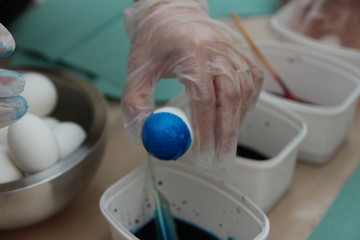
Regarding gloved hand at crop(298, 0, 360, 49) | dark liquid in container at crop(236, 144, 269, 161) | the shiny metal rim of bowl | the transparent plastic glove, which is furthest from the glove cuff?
gloved hand at crop(298, 0, 360, 49)

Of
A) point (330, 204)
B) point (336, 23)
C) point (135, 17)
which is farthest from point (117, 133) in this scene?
point (336, 23)

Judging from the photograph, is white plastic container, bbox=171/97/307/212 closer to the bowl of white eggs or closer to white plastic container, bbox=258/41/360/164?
white plastic container, bbox=258/41/360/164

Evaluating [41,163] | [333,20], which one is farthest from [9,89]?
[333,20]

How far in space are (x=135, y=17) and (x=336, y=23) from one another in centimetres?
46

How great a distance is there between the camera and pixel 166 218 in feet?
1.84

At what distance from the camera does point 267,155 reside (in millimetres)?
688

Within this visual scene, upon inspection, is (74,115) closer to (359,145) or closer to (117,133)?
(117,133)

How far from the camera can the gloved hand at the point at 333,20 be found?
84 cm

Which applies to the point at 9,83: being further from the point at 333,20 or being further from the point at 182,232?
the point at 333,20

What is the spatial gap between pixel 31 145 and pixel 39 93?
124 mm

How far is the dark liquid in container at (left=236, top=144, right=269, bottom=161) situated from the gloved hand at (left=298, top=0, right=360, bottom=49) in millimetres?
307

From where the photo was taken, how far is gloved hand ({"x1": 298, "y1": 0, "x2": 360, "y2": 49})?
84 cm

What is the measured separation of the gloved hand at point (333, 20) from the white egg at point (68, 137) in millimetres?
497

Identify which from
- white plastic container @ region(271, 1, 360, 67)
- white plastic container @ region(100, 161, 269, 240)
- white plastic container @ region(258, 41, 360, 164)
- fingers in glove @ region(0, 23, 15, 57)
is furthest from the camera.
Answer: white plastic container @ region(271, 1, 360, 67)
